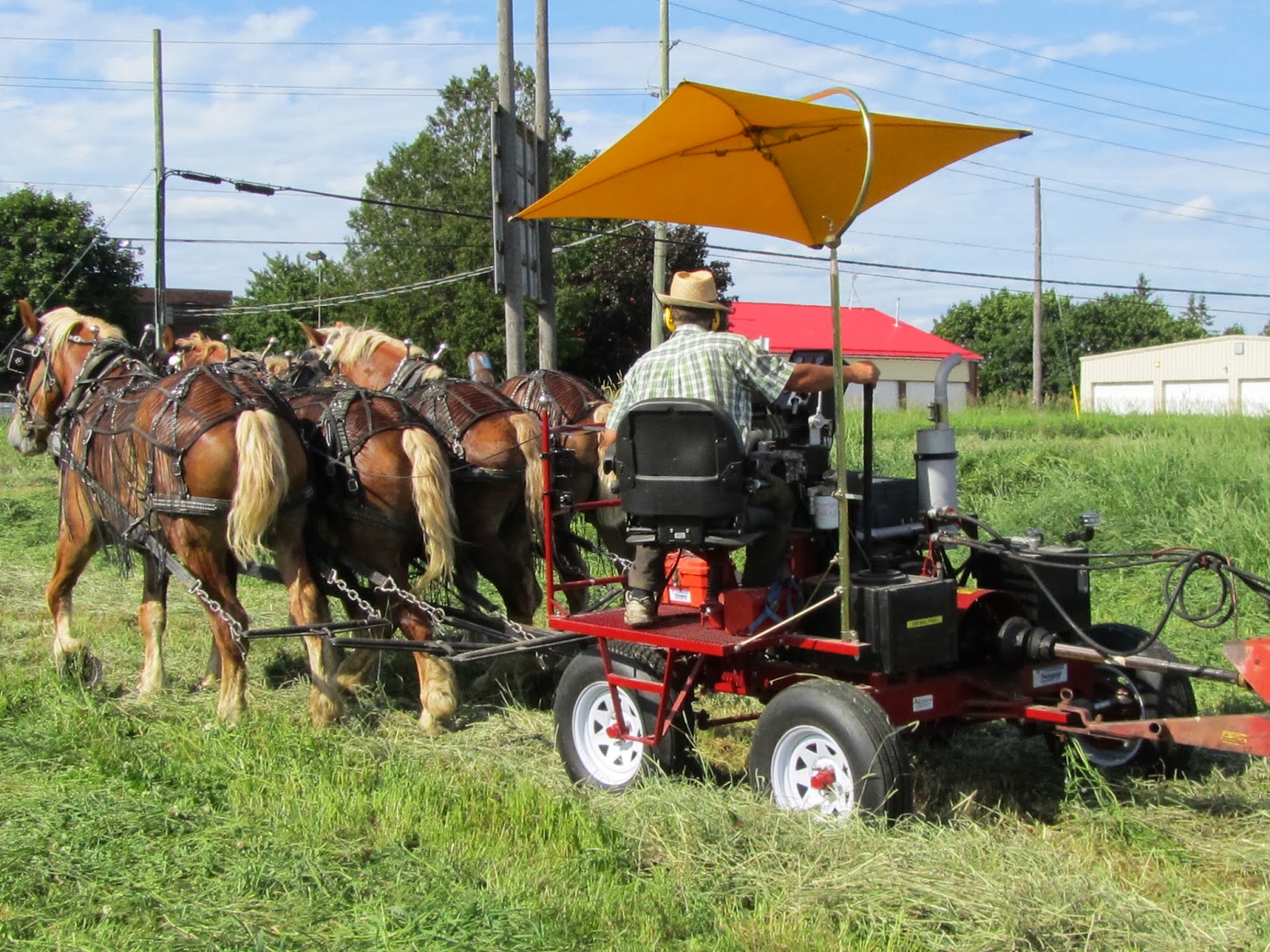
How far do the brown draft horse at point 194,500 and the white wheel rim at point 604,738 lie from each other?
5.57 feet

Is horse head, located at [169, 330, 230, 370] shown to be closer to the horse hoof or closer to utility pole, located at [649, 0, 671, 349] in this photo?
the horse hoof

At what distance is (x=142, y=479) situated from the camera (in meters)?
6.38

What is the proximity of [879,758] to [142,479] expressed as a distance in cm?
429

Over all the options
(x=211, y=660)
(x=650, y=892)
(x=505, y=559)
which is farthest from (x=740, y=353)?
(x=211, y=660)

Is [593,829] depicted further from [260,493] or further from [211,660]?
[211,660]

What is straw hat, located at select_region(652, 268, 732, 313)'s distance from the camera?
4.84m

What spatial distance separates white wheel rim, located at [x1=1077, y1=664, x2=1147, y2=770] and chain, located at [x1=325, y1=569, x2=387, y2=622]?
3451 mm

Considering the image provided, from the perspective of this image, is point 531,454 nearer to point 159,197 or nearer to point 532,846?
point 532,846

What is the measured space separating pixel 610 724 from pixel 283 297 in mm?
50536

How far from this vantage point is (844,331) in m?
51.7

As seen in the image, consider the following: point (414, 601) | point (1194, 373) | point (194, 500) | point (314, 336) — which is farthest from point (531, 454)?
point (1194, 373)

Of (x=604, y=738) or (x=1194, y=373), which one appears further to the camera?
(x=1194, y=373)

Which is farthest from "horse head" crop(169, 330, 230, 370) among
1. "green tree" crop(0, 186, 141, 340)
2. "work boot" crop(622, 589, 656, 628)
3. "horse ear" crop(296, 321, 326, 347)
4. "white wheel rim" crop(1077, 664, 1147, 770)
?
"green tree" crop(0, 186, 141, 340)

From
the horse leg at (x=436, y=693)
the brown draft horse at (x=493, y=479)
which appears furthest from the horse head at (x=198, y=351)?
the horse leg at (x=436, y=693)
